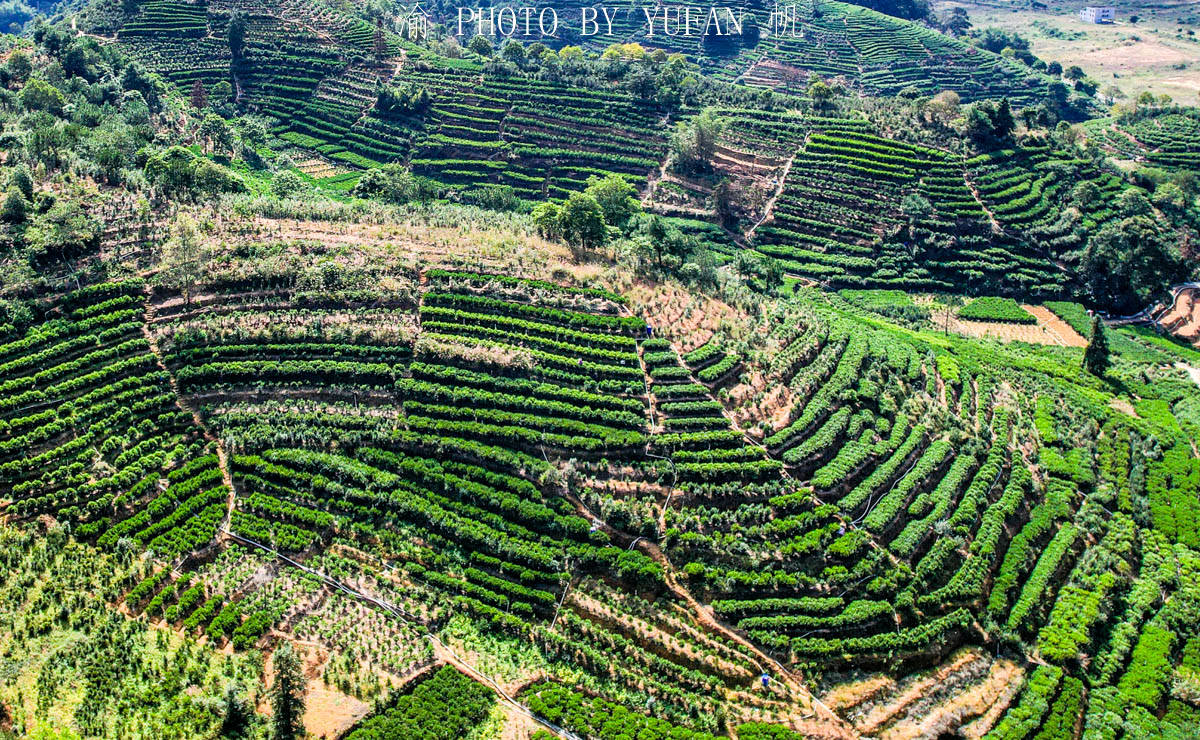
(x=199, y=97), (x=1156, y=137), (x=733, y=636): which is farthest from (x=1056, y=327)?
(x=199, y=97)

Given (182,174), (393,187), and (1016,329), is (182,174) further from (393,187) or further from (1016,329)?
(1016,329)

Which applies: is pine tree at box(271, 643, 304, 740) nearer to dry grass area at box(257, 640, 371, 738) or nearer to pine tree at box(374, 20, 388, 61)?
dry grass area at box(257, 640, 371, 738)

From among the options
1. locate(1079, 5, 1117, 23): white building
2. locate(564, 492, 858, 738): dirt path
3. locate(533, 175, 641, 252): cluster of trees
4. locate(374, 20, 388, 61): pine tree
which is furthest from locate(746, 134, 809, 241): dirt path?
locate(1079, 5, 1117, 23): white building

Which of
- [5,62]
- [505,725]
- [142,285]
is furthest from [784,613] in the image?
[5,62]

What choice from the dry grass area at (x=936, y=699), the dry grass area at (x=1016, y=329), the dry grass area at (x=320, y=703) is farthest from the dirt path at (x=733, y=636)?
the dry grass area at (x=1016, y=329)

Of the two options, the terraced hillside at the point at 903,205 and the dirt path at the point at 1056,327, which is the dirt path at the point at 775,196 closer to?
the terraced hillside at the point at 903,205

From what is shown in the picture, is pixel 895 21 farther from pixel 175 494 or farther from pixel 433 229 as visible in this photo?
pixel 175 494

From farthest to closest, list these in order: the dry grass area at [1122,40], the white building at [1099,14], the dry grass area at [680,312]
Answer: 1. the white building at [1099,14]
2. the dry grass area at [1122,40]
3. the dry grass area at [680,312]
